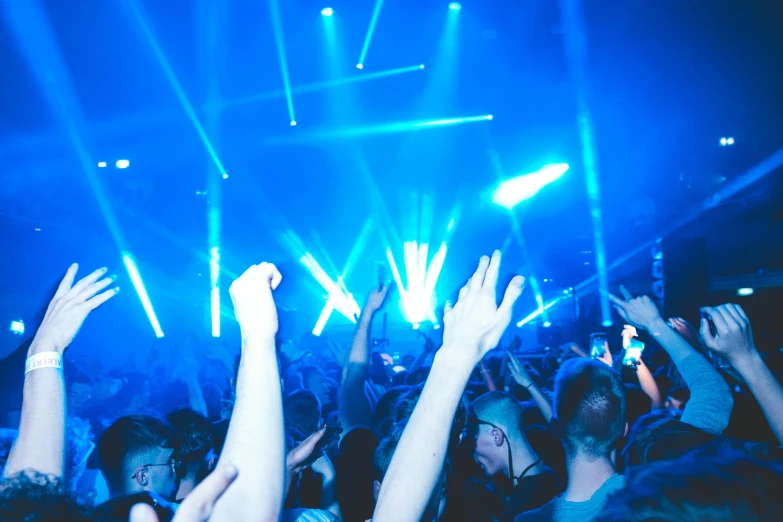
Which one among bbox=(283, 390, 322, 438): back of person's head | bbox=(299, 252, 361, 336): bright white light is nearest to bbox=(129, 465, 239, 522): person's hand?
bbox=(283, 390, 322, 438): back of person's head

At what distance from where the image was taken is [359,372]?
345 cm

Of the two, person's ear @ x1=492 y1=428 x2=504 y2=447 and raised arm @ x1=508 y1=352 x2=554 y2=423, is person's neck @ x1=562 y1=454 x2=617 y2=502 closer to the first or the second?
person's ear @ x1=492 y1=428 x2=504 y2=447

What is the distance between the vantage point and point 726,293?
11.9 metres

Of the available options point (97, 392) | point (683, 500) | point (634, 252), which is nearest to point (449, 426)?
point (683, 500)

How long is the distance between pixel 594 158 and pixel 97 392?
49.3ft

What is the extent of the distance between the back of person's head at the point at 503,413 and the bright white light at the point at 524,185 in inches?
609

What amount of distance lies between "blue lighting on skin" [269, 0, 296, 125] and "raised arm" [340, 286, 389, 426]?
1138cm

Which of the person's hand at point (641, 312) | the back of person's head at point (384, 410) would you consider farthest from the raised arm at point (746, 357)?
the back of person's head at point (384, 410)

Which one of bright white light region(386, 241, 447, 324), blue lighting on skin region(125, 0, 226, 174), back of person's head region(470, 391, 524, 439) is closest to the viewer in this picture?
back of person's head region(470, 391, 524, 439)

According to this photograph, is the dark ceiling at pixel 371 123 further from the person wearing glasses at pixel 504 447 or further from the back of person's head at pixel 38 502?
the back of person's head at pixel 38 502

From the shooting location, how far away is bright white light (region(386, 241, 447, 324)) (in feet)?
62.0

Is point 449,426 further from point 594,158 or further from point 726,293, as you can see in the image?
point 594,158

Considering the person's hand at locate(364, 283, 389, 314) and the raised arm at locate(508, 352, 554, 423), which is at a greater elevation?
the person's hand at locate(364, 283, 389, 314)

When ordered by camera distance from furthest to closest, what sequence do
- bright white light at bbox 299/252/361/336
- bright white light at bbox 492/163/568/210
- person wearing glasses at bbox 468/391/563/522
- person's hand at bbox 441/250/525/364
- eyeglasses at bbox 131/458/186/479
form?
bright white light at bbox 299/252/361/336 → bright white light at bbox 492/163/568/210 → person wearing glasses at bbox 468/391/563/522 → eyeglasses at bbox 131/458/186/479 → person's hand at bbox 441/250/525/364
